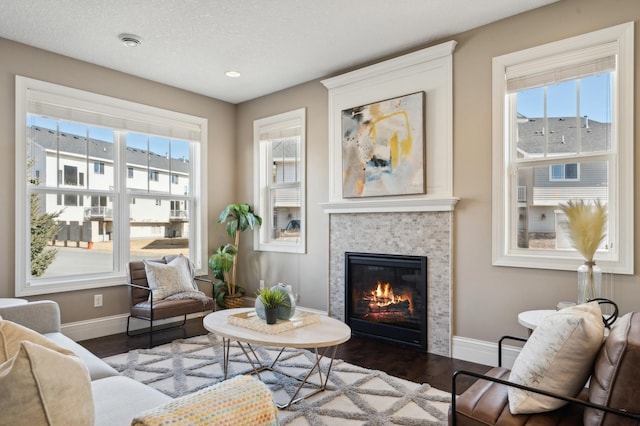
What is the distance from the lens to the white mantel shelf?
3631 mm

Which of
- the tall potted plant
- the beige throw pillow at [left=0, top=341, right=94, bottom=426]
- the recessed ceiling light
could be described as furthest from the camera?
the tall potted plant

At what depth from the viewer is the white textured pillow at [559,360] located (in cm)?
157

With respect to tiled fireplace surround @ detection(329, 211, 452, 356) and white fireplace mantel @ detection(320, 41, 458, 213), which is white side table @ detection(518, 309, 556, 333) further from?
white fireplace mantel @ detection(320, 41, 458, 213)

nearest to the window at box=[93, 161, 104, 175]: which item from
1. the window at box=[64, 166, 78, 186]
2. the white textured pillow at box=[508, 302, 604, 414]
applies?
the window at box=[64, 166, 78, 186]

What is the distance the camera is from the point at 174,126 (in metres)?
5.04

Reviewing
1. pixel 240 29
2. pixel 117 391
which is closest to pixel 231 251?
pixel 240 29

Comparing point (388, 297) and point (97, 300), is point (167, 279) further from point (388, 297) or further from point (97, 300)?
point (388, 297)

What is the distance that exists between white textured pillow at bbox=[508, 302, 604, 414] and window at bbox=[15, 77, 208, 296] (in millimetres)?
4177

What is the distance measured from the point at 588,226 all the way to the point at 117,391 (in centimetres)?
289

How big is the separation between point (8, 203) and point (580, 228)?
4.72m

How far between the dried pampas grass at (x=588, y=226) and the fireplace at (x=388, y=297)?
1340 millimetres

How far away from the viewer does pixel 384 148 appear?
4.07m

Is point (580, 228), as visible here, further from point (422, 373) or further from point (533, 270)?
point (422, 373)

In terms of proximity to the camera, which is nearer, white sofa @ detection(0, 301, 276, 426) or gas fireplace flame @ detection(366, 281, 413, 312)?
white sofa @ detection(0, 301, 276, 426)
